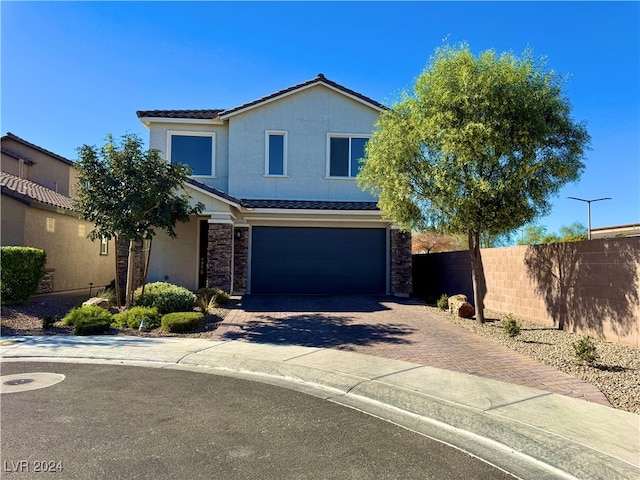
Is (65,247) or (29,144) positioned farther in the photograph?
(29,144)

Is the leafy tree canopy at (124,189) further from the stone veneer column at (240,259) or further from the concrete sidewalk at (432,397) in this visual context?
the stone veneer column at (240,259)

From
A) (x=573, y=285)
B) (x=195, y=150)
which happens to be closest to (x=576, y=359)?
(x=573, y=285)

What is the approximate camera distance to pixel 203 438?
484 centimetres

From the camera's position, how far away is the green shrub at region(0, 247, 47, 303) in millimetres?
12602

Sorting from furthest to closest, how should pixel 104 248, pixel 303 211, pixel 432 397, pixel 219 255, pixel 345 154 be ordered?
pixel 104 248 → pixel 345 154 → pixel 303 211 → pixel 219 255 → pixel 432 397

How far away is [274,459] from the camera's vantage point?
4402mm

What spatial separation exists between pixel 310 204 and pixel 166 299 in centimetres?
692

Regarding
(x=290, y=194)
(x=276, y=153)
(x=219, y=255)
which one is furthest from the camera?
(x=276, y=153)

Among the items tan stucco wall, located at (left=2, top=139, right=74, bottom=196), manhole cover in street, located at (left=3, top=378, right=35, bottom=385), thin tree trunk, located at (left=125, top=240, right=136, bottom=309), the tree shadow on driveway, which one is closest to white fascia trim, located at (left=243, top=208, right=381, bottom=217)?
thin tree trunk, located at (left=125, top=240, right=136, bottom=309)

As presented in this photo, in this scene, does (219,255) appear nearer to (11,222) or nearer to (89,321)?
(89,321)

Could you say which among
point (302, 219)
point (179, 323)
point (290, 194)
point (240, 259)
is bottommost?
point (179, 323)

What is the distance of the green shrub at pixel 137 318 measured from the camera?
11617 millimetres

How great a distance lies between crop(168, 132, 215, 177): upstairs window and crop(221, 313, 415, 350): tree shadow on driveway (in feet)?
26.1

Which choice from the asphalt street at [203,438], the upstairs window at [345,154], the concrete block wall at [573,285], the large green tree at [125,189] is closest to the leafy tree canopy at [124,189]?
the large green tree at [125,189]
